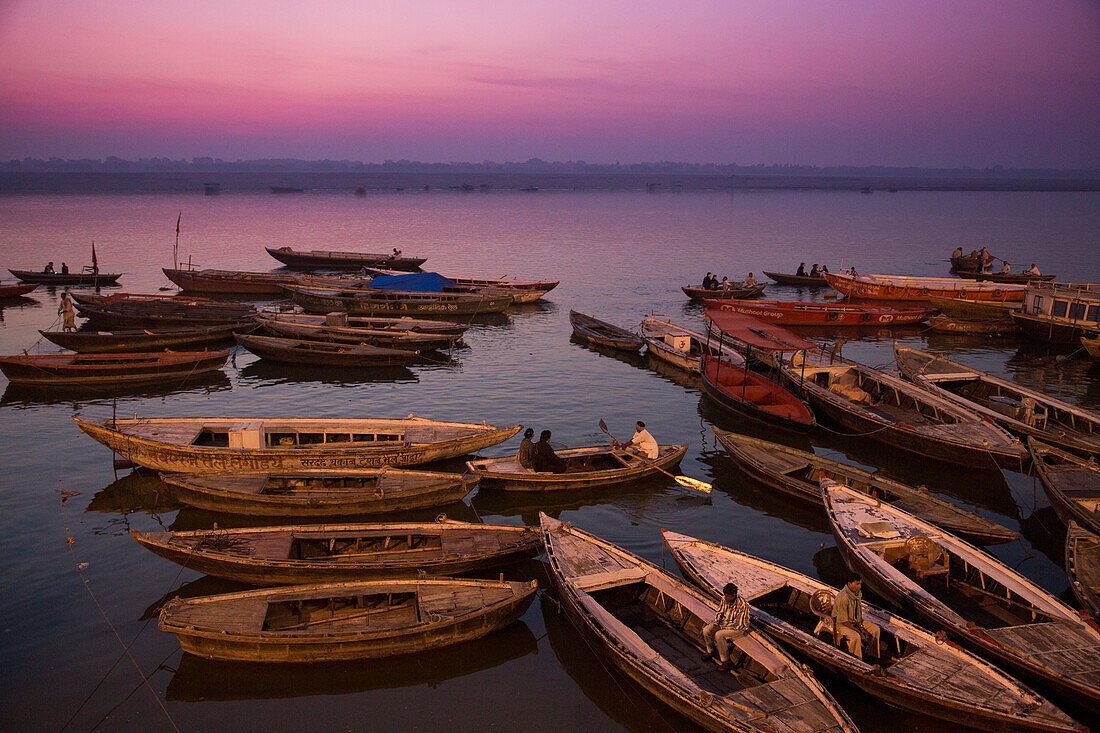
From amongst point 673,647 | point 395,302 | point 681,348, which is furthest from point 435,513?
point 395,302

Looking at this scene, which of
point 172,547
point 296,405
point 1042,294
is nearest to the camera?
point 172,547

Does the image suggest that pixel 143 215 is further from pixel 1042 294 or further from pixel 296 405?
pixel 1042 294

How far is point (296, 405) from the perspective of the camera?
82.8 feet

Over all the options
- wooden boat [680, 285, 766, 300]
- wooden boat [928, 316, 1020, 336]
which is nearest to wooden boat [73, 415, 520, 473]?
wooden boat [680, 285, 766, 300]

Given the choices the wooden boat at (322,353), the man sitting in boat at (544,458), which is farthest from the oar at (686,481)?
the wooden boat at (322,353)

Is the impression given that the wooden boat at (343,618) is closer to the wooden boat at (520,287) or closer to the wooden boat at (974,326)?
the wooden boat at (520,287)

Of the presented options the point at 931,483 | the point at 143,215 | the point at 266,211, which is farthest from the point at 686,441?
the point at 266,211

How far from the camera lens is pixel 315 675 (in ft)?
38.1

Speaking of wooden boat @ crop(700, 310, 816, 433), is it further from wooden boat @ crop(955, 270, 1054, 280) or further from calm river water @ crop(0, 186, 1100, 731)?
wooden boat @ crop(955, 270, 1054, 280)

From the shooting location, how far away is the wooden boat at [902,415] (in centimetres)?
1959

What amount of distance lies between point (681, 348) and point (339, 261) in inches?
1420

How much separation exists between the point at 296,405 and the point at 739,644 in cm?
1905

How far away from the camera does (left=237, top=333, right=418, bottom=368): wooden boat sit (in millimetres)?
29453

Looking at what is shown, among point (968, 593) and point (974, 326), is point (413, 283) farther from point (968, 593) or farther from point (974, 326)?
point (968, 593)
